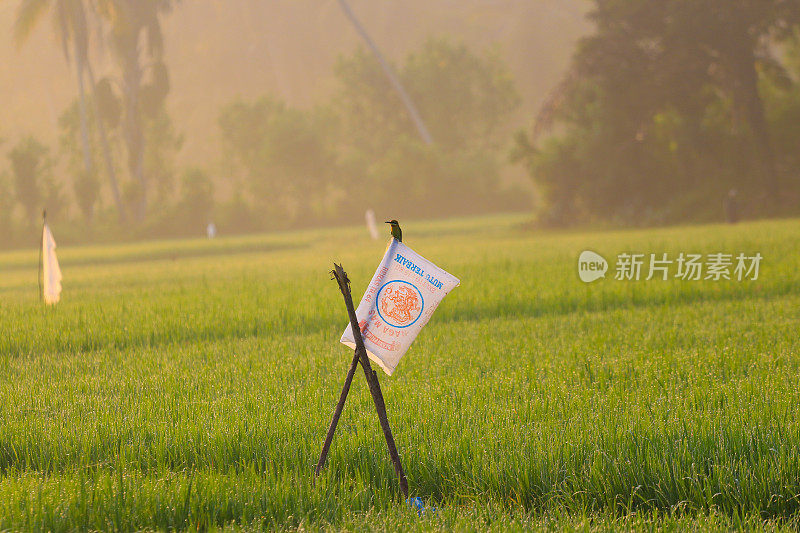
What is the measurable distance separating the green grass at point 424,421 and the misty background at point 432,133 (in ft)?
73.5

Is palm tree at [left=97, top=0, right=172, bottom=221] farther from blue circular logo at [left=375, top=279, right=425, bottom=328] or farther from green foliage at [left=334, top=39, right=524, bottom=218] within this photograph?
blue circular logo at [left=375, top=279, right=425, bottom=328]

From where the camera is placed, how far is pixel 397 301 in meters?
3.80

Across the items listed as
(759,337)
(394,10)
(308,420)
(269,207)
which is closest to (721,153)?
(759,337)

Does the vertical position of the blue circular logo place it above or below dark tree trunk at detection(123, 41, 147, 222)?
below

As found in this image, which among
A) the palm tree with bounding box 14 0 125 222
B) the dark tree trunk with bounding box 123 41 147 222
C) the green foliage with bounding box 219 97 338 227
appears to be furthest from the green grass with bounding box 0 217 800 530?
the green foliage with bounding box 219 97 338 227

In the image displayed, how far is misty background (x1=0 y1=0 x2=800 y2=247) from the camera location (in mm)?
30312

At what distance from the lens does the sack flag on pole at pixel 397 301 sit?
12.2ft

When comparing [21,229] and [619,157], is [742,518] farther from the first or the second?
[21,229]

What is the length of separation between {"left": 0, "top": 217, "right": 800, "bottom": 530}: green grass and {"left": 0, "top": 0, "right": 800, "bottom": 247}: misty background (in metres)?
22.4

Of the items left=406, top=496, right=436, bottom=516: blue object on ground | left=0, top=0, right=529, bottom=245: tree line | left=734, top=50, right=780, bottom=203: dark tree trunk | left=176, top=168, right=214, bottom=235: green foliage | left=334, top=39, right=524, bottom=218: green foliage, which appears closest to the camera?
left=406, top=496, right=436, bottom=516: blue object on ground

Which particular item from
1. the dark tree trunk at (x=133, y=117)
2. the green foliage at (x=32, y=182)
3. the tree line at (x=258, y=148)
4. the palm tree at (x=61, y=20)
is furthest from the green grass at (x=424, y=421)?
the palm tree at (x=61, y=20)

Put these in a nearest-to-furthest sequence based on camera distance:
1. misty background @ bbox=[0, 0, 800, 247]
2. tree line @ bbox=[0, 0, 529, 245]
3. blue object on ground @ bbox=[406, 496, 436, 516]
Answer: blue object on ground @ bbox=[406, 496, 436, 516]
misty background @ bbox=[0, 0, 800, 247]
tree line @ bbox=[0, 0, 529, 245]

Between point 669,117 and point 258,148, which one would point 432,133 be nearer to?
point 258,148

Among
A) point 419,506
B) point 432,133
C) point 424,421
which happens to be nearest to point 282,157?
point 432,133
